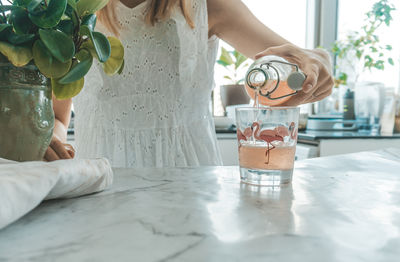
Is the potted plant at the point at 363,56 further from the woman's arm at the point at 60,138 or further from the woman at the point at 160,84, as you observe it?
the woman's arm at the point at 60,138

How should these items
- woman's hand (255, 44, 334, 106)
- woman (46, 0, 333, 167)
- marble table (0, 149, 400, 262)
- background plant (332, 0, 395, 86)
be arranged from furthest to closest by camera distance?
1. background plant (332, 0, 395, 86)
2. woman (46, 0, 333, 167)
3. woman's hand (255, 44, 334, 106)
4. marble table (0, 149, 400, 262)

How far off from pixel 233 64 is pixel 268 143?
6.91 feet

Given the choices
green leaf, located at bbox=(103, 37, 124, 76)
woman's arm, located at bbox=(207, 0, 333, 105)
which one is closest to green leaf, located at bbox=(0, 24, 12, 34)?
green leaf, located at bbox=(103, 37, 124, 76)

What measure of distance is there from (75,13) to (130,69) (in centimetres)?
49

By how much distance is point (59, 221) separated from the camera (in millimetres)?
291

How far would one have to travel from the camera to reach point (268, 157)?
1.39ft

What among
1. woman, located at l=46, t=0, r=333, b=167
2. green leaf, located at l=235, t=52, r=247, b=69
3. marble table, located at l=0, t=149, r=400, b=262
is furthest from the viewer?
green leaf, located at l=235, t=52, r=247, b=69

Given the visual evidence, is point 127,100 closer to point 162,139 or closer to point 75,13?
point 162,139

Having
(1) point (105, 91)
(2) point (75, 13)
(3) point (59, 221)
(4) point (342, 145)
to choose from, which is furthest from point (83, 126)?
(4) point (342, 145)

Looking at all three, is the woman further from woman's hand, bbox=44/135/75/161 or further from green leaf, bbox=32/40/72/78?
green leaf, bbox=32/40/72/78

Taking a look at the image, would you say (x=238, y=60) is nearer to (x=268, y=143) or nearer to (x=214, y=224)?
(x=268, y=143)

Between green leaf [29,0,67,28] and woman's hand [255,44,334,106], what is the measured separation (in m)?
0.36

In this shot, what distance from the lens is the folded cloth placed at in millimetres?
250

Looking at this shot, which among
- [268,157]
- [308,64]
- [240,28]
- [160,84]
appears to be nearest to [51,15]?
[268,157]
